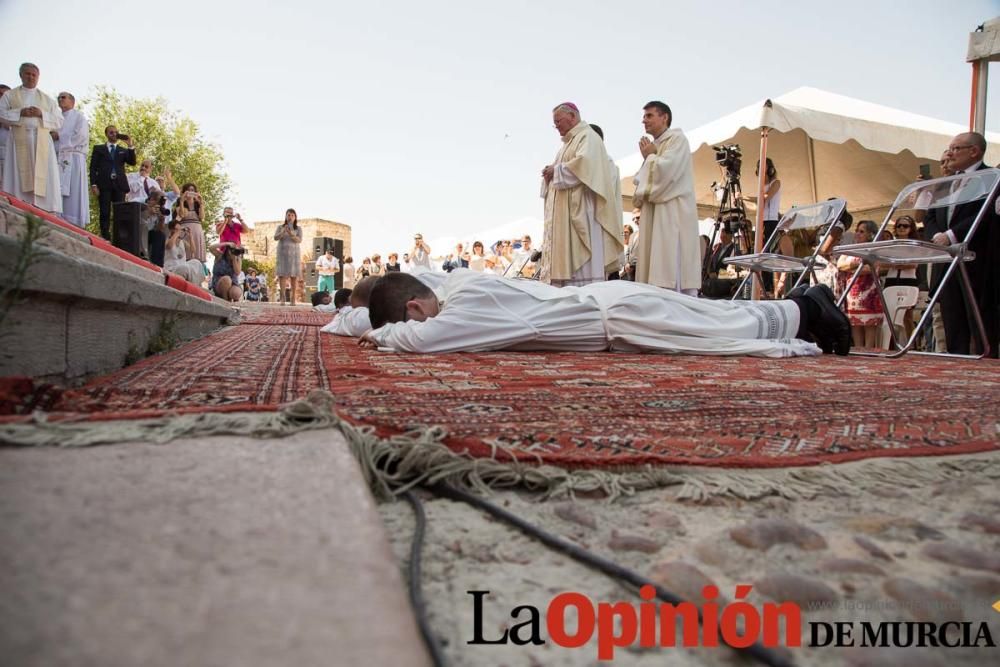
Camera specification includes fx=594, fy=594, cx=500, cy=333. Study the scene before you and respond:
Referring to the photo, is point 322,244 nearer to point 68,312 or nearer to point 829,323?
point 829,323

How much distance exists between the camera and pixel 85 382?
1.74 metres

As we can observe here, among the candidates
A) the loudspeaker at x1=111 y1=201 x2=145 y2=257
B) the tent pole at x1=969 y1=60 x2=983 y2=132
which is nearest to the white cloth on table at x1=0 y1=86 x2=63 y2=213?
the loudspeaker at x1=111 y1=201 x2=145 y2=257

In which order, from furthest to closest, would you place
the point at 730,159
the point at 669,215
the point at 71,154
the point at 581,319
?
the point at 71,154 < the point at 730,159 < the point at 669,215 < the point at 581,319

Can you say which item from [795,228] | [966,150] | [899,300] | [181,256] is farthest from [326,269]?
[966,150]

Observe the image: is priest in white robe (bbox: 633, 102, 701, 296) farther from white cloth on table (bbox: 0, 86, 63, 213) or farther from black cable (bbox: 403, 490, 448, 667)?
white cloth on table (bbox: 0, 86, 63, 213)

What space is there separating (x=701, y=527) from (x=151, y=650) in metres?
0.68

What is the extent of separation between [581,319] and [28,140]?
23.6 feet

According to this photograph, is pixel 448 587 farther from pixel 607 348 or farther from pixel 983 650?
pixel 607 348

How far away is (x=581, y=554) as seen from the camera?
73cm

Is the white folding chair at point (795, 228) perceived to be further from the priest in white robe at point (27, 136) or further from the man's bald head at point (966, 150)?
the priest in white robe at point (27, 136)

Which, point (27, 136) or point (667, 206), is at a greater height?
point (27, 136)

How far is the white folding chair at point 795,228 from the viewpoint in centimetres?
466

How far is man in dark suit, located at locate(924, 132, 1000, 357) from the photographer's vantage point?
4.14 metres

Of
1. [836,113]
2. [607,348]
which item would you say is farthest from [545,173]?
[836,113]
